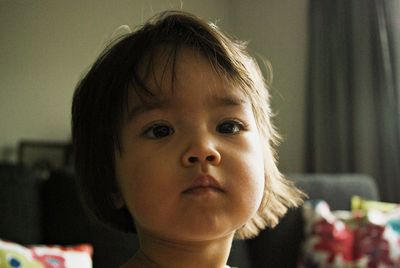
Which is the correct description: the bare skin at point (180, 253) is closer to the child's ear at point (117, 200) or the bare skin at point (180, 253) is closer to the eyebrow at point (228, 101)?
the child's ear at point (117, 200)

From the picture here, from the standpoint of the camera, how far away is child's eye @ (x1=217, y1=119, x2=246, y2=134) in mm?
655

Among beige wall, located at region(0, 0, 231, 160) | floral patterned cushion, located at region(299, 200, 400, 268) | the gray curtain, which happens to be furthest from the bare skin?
the gray curtain

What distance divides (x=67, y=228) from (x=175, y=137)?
117 centimetres

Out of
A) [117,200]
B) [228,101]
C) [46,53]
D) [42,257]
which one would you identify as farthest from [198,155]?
[46,53]

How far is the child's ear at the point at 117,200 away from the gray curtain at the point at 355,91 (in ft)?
7.37

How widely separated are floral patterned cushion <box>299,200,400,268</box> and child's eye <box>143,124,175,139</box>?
4.21 feet

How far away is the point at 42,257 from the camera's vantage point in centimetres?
125

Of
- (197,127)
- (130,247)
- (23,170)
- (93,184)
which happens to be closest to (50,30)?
(23,170)

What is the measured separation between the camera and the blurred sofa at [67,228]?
1548 millimetres

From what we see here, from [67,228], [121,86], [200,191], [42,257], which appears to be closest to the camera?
[200,191]

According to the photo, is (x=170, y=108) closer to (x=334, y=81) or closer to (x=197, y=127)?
(x=197, y=127)

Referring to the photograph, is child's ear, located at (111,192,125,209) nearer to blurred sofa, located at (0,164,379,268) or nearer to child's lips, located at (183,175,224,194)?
child's lips, located at (183,175,224,194)

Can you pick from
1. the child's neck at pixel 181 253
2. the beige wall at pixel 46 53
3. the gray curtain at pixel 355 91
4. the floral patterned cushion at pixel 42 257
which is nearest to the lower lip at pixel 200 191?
the child's neck at pixel 181 253

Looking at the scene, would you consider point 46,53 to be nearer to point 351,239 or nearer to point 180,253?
point 351,239
